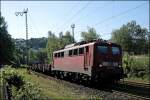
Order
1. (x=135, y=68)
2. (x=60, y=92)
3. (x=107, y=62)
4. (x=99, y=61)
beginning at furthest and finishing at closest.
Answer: (x=135, y=68)
(x=107, y=62)
(x=99, y=61)
(x=60, y=92)

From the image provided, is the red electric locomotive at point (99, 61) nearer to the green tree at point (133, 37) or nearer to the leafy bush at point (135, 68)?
the leafy bush at point (135, 68)

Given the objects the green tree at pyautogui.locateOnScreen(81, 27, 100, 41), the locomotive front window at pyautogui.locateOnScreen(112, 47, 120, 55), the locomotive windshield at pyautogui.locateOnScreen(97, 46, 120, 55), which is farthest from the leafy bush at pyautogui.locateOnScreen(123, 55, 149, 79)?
the green tree at pyautogui.locateOnScreen(81, 27, 100, 41)

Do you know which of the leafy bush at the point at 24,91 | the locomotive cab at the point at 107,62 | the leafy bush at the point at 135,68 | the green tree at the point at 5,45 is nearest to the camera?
the leafy bush at the point at 24,91

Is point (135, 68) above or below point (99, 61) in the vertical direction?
below

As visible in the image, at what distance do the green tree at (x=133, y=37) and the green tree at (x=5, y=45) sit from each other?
2918 centimetres

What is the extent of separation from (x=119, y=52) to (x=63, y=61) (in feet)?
30.4

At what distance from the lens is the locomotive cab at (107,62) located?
1012 inches

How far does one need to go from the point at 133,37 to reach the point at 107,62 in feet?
224

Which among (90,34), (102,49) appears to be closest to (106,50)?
(102,49)

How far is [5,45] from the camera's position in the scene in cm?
10231

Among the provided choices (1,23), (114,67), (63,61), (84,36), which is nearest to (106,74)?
(114,67)

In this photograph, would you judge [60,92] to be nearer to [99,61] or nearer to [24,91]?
[24,91]

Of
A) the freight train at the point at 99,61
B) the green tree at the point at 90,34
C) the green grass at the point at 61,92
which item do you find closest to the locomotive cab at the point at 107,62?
the freight train at the point at 99,61

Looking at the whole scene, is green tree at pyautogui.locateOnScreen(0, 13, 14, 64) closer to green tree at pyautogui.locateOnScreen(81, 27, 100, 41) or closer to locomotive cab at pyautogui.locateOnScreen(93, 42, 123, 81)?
green tree at pyautogui.locateOnScreen(81, 27, 100, 41)
